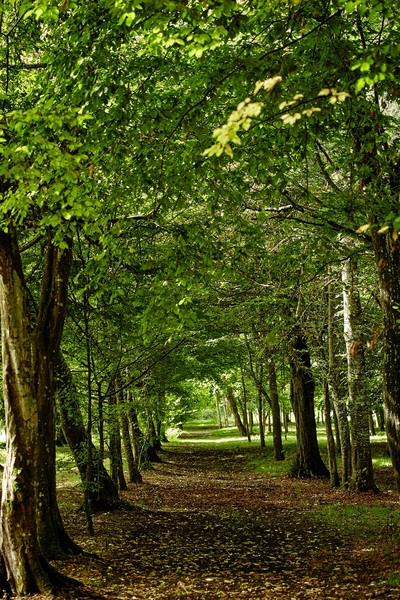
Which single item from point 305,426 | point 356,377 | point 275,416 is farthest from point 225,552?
point 275,416

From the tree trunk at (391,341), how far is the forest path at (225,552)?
70.1 inches

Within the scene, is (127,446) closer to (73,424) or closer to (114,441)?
(114,441)

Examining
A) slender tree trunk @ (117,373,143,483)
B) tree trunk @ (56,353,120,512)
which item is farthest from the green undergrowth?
slender tree trunk @ (117,373,143,483)

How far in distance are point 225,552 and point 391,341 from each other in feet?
→ 15.4

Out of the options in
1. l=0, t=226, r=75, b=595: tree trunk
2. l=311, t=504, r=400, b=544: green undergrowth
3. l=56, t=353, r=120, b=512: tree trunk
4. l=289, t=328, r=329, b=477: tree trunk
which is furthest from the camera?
l=289, t=328, r=329, b=477: tree trunk

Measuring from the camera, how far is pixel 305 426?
20875 millimetres

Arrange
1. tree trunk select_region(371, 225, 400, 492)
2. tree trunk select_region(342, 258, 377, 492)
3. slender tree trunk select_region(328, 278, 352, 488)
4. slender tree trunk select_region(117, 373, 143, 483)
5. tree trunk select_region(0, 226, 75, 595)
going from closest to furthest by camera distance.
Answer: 1. tree trunk select_region(0, 226, 75, 595)
2. tree trunk select_region(371, 225, 400, 492)
3. tree trunk select_region(342, 258, 377, 492)
4. slender tree trunk select_region(328, 278, 352, 488)
5. slender tree trunk select_region(117, 373, 143, 483)

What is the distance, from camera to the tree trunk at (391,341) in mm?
8258

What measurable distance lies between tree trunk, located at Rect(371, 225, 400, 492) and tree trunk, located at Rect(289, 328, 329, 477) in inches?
469

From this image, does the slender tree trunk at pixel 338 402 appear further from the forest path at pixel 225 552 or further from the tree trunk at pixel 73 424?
the tree trunk at pixel 73 424

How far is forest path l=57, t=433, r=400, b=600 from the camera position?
25.1 ft

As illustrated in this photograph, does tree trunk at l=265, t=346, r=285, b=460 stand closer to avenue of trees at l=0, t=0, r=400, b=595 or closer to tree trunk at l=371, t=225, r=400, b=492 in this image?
avenue of trees at l=0, t=0, r=400, b=595

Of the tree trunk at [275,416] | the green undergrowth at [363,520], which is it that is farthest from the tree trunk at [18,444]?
the tree trunk at [275,416]

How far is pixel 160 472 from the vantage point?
82.9ft
